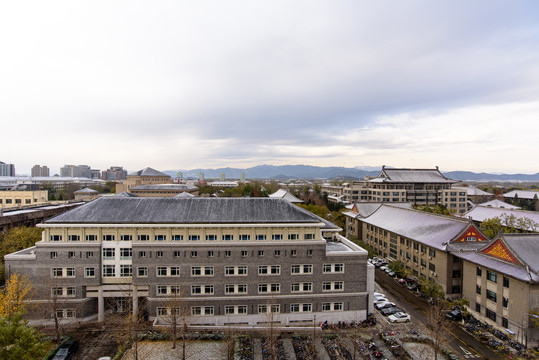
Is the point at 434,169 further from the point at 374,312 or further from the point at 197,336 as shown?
the point at 197,336

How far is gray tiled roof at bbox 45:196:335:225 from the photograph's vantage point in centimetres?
2780

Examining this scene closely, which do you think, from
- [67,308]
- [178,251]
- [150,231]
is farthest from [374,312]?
[67,308]

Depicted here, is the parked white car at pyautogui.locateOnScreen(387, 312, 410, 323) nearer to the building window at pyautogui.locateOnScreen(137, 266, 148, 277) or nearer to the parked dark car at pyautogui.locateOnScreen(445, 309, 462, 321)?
the parked dark car at pyautogui.locateOnScreen(445, 309, 462, 321)

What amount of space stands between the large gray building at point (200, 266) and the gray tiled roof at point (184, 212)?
135 mm

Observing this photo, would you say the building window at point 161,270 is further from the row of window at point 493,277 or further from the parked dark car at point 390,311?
the row of window at point 493,277

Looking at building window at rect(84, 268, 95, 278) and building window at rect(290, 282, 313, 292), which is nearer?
building window at rect(84, 268, 95, 278)

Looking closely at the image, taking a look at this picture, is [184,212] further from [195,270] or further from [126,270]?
[126,270]

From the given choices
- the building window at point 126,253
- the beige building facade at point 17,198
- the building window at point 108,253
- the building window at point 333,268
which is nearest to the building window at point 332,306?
the building window at point 333,268

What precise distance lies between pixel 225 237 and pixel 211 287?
4.68 m

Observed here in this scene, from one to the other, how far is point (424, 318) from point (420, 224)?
16.1 m

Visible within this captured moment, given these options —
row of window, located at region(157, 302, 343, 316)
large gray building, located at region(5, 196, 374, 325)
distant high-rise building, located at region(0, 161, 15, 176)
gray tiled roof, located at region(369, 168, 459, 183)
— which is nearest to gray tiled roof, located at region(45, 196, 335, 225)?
large gray building, located at region(5, 196, 374, 325)

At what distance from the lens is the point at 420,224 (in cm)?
4203

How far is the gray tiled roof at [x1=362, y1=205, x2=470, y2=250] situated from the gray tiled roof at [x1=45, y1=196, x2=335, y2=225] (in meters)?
17.5

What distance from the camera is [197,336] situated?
24422 mm
